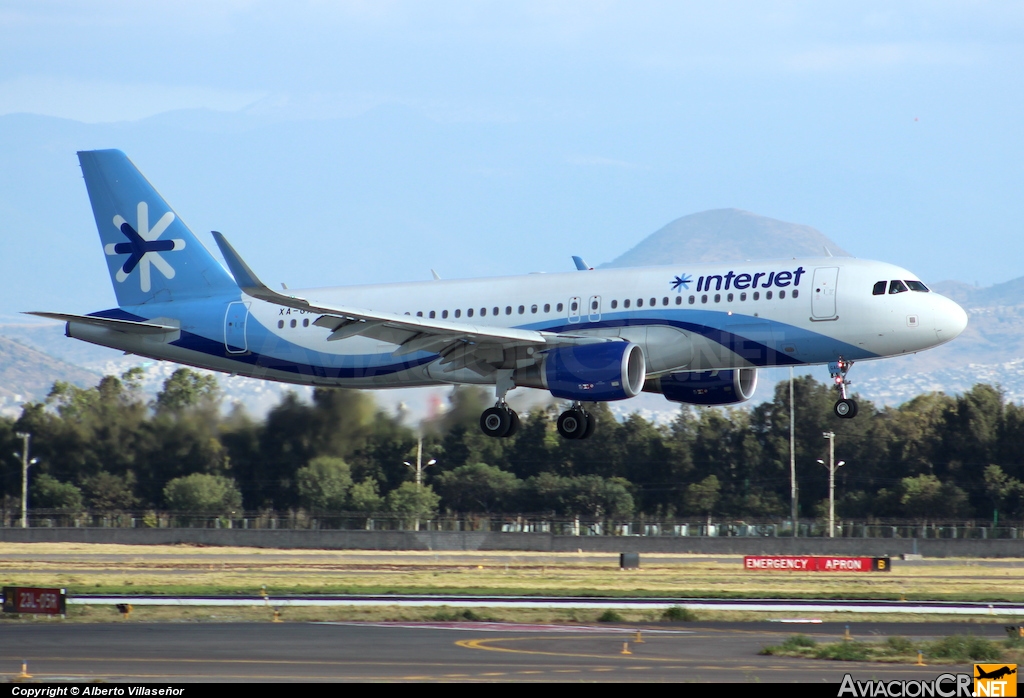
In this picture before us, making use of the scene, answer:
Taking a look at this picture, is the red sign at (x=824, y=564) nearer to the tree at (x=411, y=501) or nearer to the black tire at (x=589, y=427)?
the black tire at (x=589, y=427)

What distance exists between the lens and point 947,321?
38.0 m

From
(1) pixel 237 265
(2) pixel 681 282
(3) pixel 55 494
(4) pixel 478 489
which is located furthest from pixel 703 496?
(1) pixel 237 265

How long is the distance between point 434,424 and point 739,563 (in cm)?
2197

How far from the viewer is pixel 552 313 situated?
4147cm

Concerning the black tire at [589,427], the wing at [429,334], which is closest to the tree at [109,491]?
the wing at [429,334]

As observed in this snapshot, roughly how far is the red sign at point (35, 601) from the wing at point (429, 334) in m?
9.50

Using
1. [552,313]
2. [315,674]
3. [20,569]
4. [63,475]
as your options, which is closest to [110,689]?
[315,674]

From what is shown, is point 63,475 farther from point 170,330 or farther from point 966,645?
point 966,645

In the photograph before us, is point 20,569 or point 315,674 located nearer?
point 315,674

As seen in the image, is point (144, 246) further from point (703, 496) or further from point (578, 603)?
point (703, 496)

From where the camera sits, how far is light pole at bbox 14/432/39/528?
3137 inches

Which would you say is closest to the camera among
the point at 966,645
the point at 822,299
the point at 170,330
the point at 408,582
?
the point at 966,645

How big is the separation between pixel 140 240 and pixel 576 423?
17.4m

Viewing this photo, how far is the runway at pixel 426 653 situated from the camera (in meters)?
23.0
